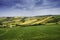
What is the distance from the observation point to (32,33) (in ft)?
14.4

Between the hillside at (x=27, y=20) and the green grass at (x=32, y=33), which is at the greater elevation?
the hillside at (x=27, y=20)

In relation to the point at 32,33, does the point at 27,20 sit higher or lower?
higher

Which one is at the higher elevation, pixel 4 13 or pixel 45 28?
pixel 4 13

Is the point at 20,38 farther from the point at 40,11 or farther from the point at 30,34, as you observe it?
the point at 40,11

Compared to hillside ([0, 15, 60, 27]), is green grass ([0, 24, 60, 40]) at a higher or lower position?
lower

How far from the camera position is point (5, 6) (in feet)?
15.1

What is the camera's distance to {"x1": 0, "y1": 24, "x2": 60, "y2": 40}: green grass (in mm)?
4324

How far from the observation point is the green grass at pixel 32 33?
4324 millimetres

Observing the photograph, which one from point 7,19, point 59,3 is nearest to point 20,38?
point 7,19

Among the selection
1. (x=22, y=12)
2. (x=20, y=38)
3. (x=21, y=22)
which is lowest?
(x=20, y=38)

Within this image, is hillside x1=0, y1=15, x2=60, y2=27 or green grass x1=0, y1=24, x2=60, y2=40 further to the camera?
hillside x1=0, y1=15, x2=60, y2=27

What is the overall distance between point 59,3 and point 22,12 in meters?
1.08

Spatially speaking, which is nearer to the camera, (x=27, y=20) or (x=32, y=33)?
(x=32, y=33)

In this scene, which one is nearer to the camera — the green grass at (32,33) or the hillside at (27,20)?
the green grass at (32,33)
